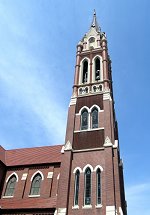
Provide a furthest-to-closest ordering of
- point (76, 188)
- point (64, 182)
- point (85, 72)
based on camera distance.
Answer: point (85, 72), point (64, 182), point (76, 188)

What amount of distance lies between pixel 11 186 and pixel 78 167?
792cm

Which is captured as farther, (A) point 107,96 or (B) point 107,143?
(A) point 107,96

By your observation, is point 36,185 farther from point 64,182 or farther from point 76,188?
point 76,188

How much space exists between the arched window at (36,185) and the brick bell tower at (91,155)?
4.06 meters

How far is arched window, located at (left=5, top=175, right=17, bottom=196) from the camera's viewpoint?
24.2 meters

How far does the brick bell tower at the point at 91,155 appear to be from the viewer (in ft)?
62.0

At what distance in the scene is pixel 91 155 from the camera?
850 inches

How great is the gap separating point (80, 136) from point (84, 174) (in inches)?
155

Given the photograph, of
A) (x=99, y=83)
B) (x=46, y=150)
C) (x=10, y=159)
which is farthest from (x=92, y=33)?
(x=10, y=159)

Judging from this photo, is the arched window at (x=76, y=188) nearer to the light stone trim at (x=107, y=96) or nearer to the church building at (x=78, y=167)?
the church building at (x=78, y=167)

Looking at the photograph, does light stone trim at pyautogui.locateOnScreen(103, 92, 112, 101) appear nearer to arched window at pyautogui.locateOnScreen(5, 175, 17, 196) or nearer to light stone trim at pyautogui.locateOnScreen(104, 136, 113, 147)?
light stone trim at pyautogui.locateOnScreen(104, 136, 113, 147)

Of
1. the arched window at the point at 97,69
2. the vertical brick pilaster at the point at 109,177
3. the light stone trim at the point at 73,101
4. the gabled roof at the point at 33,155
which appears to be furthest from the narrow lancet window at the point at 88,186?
the arched window at the point at 97,69

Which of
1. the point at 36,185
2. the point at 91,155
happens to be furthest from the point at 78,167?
the point at 36,185

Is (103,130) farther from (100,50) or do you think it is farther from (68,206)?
(100,50)
